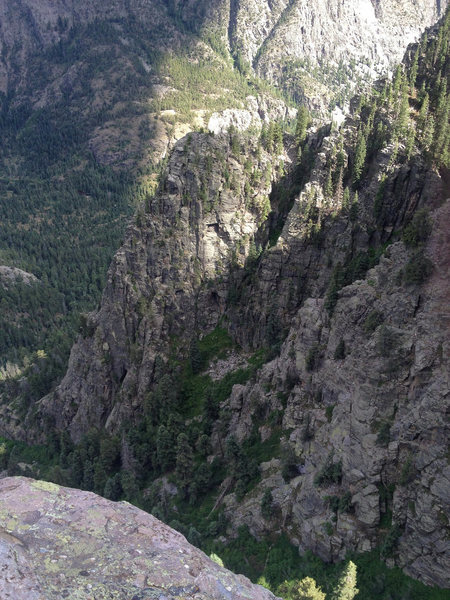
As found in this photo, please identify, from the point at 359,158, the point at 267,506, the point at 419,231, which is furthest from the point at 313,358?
the point at 359,158

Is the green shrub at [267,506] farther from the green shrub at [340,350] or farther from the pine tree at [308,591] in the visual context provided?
the green shrub at [340,350]

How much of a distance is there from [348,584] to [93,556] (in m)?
27.5

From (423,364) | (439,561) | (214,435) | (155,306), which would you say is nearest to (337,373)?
(423,364)

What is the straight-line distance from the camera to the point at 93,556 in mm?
15961

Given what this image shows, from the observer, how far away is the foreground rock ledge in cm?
1474

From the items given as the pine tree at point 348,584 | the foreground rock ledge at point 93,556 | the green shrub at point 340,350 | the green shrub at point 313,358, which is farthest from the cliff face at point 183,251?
the foreground rock ledge at point 93,556

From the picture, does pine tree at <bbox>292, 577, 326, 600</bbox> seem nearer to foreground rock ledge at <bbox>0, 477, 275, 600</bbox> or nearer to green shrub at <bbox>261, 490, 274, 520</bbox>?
green shrub at <bbox>261, 490, 274, 520</bbox>

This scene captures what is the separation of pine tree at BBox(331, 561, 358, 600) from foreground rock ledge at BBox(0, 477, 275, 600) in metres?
22.5

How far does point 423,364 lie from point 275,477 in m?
25.5

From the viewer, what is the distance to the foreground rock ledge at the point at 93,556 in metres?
14.7

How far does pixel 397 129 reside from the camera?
6994 cm

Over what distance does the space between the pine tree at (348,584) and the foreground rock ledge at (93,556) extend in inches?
886

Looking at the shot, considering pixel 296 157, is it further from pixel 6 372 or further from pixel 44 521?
pixel 6 372

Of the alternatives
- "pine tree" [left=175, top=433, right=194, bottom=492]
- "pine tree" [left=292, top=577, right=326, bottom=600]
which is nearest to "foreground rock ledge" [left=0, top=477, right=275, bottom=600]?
"pine tree" [left=292, top=577, right=326, bottom=600]
